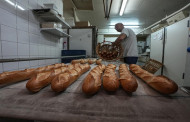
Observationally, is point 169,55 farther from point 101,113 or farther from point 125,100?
point 101,113

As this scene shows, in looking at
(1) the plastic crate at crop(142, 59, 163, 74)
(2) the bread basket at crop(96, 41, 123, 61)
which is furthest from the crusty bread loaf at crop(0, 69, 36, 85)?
(1) the plastic crate at crop(142, 59, 163, 74)

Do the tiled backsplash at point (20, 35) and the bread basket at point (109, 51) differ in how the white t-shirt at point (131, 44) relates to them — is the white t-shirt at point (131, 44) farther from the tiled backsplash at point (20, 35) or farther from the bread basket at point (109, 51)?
the tiled backsplash at point (20, 35)

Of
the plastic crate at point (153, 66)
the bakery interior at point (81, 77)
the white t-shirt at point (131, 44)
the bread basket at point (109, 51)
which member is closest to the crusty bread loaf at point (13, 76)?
the bakery interior at point (81, 77)

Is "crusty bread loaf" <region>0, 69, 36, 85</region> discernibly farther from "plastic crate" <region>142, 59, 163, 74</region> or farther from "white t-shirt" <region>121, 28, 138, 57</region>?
"plastic crate" <region>142, 59, 163, 74</region>

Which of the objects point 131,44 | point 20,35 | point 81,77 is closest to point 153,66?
point 131,44

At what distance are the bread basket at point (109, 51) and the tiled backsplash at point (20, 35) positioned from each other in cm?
→ 120

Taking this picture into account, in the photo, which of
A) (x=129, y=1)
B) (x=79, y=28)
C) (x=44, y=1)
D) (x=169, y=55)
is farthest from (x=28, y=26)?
(x=129, y=1)

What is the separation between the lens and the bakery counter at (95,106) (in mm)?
345

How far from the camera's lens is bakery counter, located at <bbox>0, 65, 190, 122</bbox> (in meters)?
0.35

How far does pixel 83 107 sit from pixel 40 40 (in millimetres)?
1930

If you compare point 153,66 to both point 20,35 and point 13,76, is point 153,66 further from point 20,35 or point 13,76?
point 20,35

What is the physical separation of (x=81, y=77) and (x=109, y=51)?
1020mm

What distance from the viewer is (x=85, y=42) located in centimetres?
316

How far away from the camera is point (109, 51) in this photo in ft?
5.68
